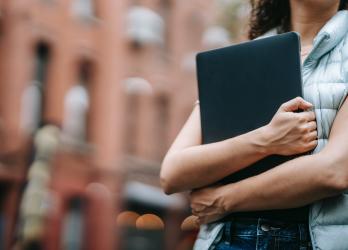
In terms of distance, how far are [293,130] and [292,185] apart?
0.14 m

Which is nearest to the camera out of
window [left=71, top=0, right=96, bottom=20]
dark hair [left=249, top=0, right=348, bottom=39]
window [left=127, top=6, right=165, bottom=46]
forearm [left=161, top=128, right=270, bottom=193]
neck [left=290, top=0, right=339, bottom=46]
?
forearm [left=161, top=128, right=270, bottom=193]

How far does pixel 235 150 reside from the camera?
6.42 feet

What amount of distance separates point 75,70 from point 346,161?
18.6m

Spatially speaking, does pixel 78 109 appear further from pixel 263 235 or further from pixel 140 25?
pixel 263 235

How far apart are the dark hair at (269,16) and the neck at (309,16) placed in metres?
0.15

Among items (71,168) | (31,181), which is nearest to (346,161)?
(31,181)

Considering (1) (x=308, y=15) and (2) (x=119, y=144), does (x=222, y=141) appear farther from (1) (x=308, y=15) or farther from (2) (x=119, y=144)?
(2) (x=119, y=144)

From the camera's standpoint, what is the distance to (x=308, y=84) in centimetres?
199

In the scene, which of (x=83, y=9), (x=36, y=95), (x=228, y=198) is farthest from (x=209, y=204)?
(x=83, y=9)

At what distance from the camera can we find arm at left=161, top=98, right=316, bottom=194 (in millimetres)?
1896

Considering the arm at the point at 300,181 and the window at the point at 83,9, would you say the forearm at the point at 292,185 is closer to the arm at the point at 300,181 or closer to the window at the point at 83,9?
the arm at the point at 300,181

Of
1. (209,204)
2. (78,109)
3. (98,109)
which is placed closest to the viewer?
(209,204)

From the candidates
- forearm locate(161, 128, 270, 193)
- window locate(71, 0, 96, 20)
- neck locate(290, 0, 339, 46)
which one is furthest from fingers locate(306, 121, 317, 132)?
window locate(71, 0, 96, 20)

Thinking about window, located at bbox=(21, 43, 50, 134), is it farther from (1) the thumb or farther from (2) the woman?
(1) the thumb
